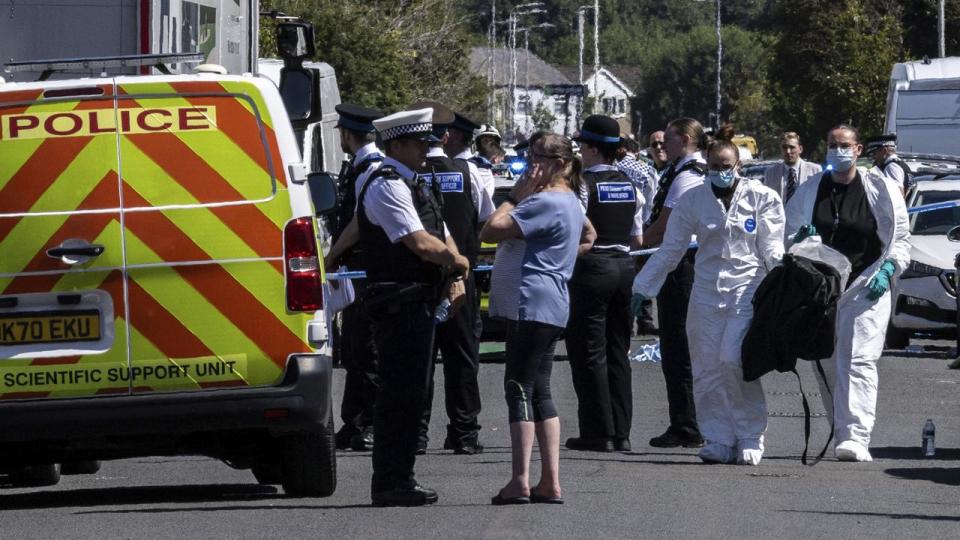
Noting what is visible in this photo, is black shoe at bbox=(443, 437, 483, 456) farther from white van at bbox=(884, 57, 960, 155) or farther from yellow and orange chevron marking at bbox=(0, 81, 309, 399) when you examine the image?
white van at bbox=(884, 57, 960, 155)

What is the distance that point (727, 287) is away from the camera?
1133 cm

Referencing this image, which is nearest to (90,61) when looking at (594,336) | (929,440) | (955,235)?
(594,336)

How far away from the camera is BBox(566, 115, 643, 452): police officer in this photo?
12.0m

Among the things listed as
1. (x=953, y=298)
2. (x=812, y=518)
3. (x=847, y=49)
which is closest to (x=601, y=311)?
(x=812, y=518)

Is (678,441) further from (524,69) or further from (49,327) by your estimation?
(524,69)

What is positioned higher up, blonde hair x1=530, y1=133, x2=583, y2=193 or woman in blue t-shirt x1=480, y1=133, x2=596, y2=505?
blonde hair x1=530, y1=133, x2=583, y2=193

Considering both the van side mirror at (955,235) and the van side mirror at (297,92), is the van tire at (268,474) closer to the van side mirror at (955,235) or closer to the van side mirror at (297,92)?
the van side mirror at (297,92)

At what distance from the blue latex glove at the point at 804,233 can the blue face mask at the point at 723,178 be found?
593 millimetres

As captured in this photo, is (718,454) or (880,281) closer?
(718,454)

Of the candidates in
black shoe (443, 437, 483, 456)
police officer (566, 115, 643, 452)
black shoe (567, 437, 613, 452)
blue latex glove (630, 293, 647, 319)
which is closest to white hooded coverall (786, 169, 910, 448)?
police officer (566, 115, 643, 452)

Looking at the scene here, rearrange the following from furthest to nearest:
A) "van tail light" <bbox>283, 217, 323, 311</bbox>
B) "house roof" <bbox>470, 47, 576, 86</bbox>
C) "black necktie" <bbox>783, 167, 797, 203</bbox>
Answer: "house roof" <bbox>470, 47, 576, 86</bbox>, "black necktie" <bbox>783, 167, 797, 203</bbox>, "van tail light" <bbox>283, 217, 323, 311</bbox>

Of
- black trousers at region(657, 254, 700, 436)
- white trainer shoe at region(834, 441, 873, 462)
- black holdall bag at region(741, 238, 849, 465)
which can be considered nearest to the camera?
black holdall bag at region(741, 238, 849, 465)

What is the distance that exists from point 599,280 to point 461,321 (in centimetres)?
84

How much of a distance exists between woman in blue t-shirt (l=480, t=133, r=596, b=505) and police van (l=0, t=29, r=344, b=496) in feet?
2.86
